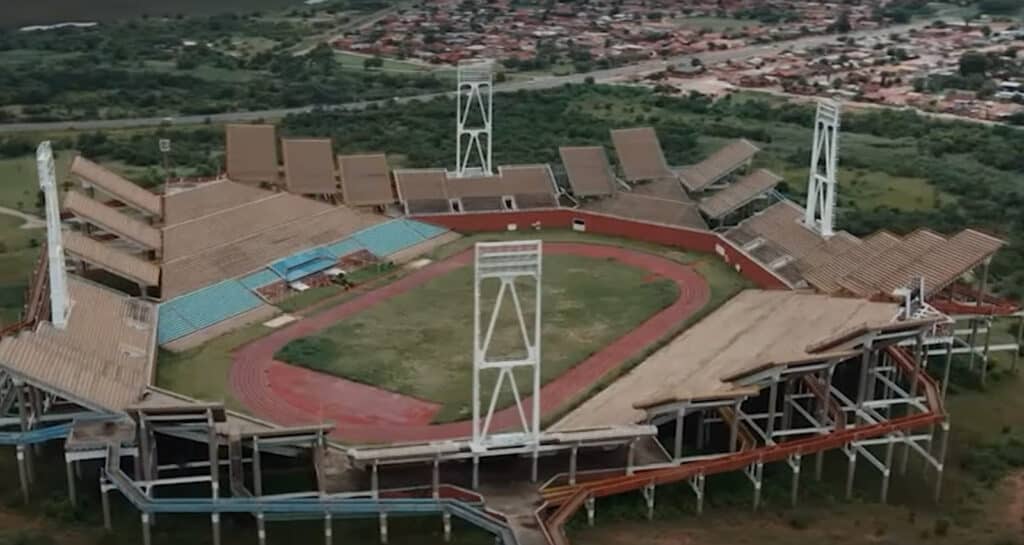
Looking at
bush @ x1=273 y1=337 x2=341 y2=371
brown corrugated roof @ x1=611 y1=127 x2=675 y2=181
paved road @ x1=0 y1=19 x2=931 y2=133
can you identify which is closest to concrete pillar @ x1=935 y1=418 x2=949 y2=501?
bush @ x1=273 y1=337 x2=341 y2=371

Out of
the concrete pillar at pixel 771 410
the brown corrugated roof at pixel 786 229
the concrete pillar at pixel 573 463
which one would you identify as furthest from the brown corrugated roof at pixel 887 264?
the concrete pillar at pixel 573 463

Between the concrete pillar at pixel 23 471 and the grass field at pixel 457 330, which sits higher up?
the concrete pillar at pixel 23 471

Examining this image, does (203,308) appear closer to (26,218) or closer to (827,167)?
(26,218)

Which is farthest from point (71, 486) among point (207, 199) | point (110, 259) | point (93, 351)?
point (207, 199)

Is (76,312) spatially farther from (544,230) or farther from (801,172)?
(801,172)

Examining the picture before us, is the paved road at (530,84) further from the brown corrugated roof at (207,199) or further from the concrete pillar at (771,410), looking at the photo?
the concrete pillar at (771,410)

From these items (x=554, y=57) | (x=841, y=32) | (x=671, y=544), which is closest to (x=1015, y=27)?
(x=841, y=32)
